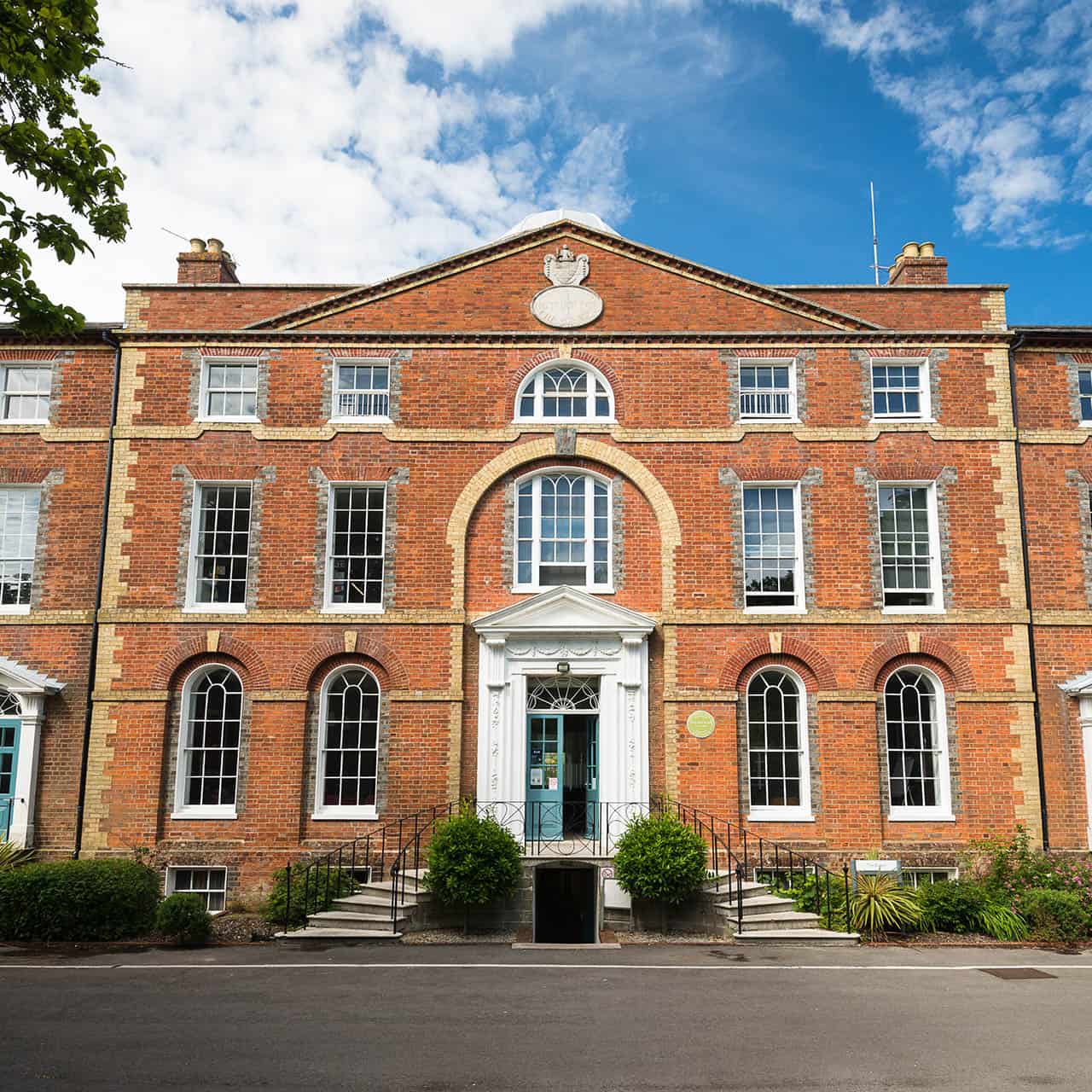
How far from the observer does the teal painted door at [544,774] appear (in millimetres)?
16984

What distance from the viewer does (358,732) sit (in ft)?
57.1

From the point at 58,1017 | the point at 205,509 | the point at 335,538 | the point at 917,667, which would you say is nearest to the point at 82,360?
the point at 205,509

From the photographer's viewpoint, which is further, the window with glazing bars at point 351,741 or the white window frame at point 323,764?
the window with glazing bars at point 351,741

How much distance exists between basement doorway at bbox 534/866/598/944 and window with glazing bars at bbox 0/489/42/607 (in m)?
10.3

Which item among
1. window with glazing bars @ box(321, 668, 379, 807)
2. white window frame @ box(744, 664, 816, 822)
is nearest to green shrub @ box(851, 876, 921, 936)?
white window frame @ box(744, 664, 816, 822)

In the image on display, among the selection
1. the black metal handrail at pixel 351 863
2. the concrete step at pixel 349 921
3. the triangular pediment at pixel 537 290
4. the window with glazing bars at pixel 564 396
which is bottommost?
the concrete step at pixel 349 921

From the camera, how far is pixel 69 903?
46.8 ft

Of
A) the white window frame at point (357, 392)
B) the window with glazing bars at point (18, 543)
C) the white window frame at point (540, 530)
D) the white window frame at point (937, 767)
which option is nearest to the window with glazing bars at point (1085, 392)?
the white window frame at point (937, 767)

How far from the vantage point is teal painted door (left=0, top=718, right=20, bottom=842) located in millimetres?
16844

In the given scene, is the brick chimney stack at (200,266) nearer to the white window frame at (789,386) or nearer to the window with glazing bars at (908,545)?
the white window frame at (789,386)

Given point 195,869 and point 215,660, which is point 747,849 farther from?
point 215,660

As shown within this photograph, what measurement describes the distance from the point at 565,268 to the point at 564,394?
7.66ft

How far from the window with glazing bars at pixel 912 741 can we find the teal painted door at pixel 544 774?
5.55m

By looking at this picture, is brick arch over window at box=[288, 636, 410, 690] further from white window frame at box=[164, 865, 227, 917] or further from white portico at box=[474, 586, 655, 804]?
white window frame at box=[164, 865, 227, 917]
